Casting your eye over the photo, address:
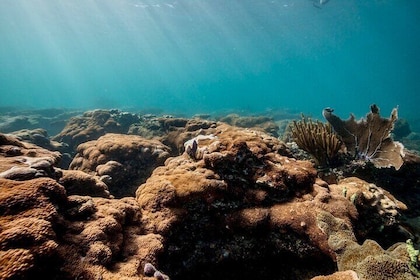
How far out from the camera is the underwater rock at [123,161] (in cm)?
591

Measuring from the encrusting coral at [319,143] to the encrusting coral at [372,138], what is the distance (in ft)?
1.55

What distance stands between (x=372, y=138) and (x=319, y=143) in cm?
134

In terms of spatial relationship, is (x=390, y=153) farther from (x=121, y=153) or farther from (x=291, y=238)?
(x=121, y=153)

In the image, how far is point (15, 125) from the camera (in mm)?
21688

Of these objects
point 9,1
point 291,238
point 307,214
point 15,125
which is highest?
point 9,1

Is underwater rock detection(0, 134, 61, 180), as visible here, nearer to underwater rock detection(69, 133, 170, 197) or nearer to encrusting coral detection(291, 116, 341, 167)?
underwater rock detection(69, 133, 170, 197)

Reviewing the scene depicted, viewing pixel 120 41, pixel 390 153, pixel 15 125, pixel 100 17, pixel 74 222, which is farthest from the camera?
pixel 120 41

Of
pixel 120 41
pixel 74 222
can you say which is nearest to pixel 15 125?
pixel 74 222

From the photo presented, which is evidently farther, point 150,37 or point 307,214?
point 150,37

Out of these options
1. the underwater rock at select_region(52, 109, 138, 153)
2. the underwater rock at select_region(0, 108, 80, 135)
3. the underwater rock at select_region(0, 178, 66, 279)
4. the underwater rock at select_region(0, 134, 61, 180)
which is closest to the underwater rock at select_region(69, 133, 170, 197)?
the underwater rock at select_region(0, 134, 61, 180)

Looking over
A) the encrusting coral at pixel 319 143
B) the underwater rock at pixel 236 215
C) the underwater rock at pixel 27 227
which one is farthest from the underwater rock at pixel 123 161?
the encrusting coral at pixel 319 143

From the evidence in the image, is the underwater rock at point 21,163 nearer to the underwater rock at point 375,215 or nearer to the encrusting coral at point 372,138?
the underwater rock at point 375,215

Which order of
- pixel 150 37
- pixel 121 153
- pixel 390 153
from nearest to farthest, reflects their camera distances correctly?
pixel 390 153 < pixel 121 153 < pixel 150 37

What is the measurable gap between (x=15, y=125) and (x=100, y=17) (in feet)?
118
